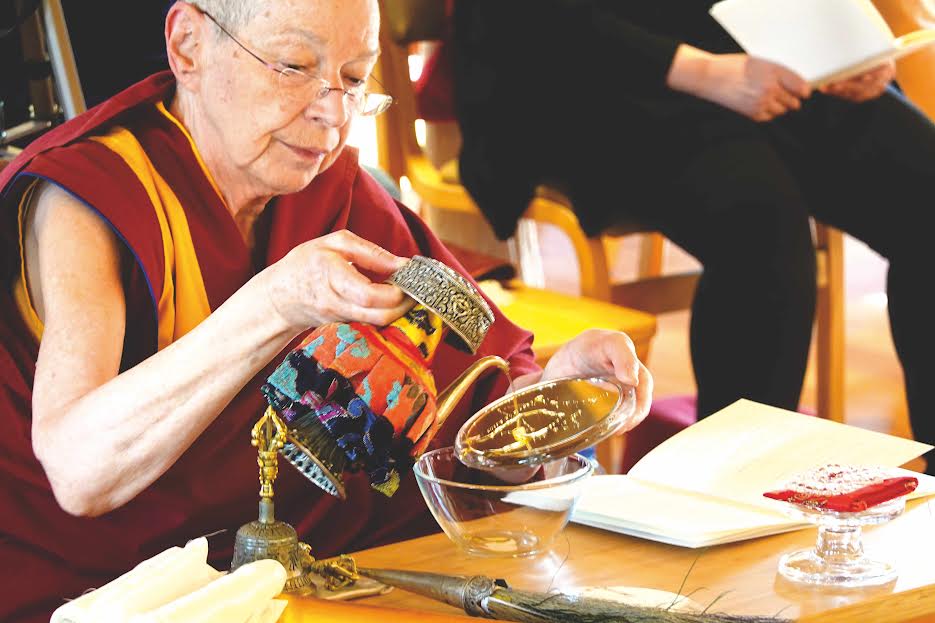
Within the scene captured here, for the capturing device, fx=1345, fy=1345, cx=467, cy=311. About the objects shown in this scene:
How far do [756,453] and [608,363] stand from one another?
18 centimetres

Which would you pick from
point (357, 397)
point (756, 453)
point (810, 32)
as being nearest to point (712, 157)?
point (810, 32)

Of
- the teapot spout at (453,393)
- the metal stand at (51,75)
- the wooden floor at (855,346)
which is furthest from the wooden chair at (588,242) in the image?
the teapot spout at (453,393)

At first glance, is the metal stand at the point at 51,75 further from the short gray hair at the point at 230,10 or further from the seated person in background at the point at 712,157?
the seated person in background at the point at 712,157

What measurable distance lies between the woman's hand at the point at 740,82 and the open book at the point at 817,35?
23 millimetres

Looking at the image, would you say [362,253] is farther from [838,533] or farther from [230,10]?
[838,533]

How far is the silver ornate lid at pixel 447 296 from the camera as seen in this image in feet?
3.33

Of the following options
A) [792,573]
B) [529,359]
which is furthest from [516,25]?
[792,573]

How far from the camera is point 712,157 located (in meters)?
2.22

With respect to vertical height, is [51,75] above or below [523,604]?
above

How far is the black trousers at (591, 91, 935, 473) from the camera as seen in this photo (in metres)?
2.17

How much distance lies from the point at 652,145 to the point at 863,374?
1.40 m

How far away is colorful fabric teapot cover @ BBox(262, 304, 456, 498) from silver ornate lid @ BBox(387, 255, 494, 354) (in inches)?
0.6

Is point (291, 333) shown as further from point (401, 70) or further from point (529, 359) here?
point (401, 70)

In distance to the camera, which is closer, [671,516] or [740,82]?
[671,516]
